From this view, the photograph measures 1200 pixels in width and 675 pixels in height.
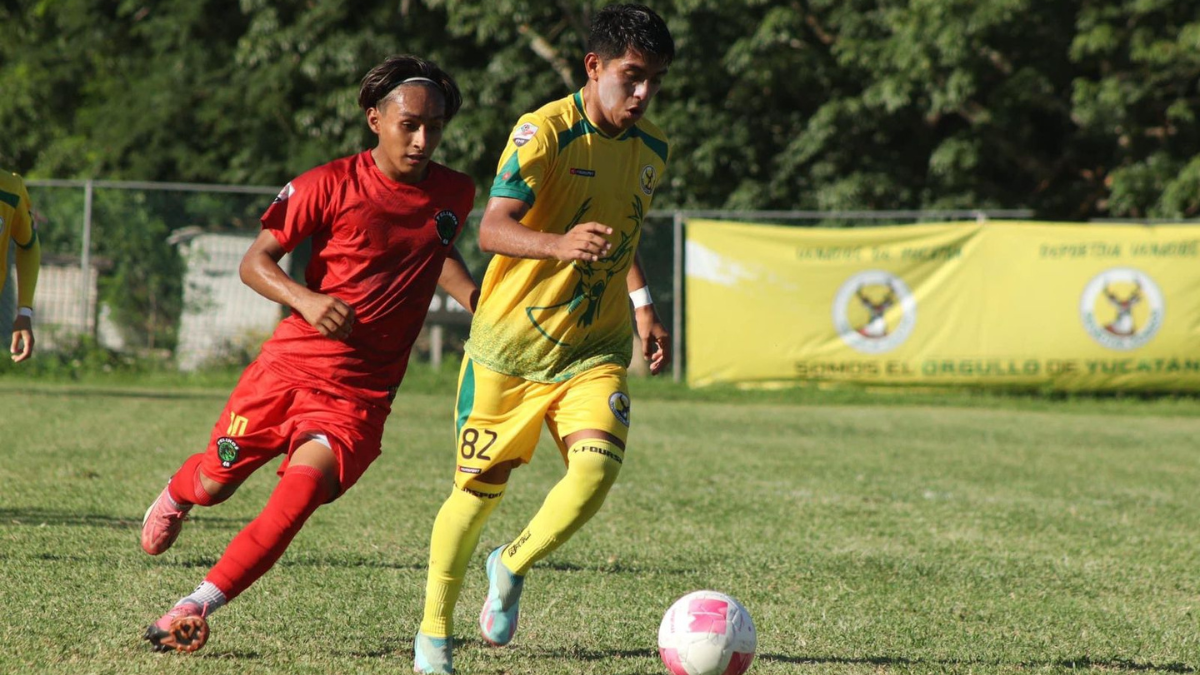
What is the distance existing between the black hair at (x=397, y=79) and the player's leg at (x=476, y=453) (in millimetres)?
899

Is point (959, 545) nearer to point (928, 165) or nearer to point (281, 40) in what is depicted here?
point (928, 165)

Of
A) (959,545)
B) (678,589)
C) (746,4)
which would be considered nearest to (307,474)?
(678,589)

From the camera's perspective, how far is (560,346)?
4402 millimetres

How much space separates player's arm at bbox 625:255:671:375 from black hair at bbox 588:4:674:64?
774 mm

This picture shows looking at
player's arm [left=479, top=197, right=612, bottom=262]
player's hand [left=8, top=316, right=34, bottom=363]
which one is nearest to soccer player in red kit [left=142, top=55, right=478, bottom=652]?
player's arm [left=479, top=197, right=612, bottom=262]

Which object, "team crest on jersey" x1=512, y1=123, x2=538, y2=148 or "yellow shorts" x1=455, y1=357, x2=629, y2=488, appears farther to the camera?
"yellow shorts" x1=455, y1=357, x2=629, y2=488

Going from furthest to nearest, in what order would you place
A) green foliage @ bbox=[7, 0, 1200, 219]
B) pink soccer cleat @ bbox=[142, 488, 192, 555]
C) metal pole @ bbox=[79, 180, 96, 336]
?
green foliage @ bbox=[7, 0, 1200, 219] < metal pole @ bbox=[79, 180, 96, 336] < pink soccer cleat @ bbox=[142, 488, 192, 555]

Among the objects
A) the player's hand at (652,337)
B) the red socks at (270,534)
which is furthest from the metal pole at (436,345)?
the red socks at (270,534)

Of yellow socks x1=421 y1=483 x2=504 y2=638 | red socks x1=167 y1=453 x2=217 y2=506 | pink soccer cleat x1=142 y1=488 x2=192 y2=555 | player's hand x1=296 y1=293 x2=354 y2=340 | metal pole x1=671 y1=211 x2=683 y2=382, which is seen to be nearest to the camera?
player's hand x1=296 y1=293 x2=354 y2=340

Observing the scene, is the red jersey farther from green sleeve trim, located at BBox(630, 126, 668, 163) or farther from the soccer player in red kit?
green sleeve trim, located at BBox(630, 126, 668, 163)

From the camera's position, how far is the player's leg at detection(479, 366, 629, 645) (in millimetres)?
4305

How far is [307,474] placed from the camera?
4.26 meters

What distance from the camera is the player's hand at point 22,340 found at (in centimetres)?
592

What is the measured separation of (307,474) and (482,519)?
584 mm
